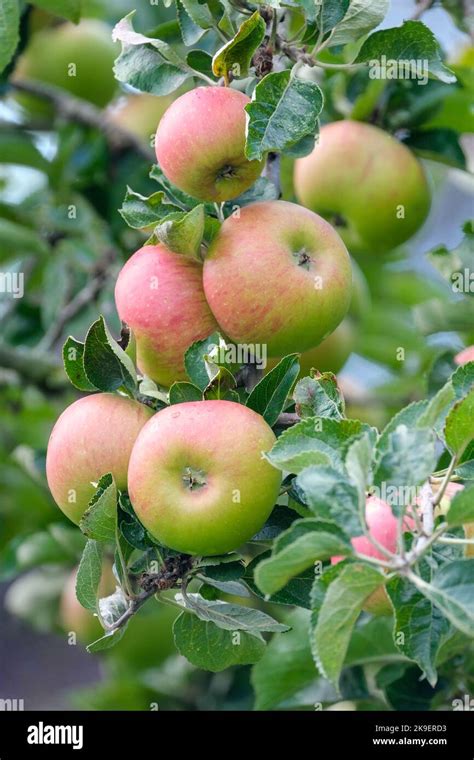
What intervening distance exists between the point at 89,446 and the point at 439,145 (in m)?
0.91

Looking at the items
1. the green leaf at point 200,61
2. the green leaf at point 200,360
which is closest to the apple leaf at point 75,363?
the green leaf at point 200,360

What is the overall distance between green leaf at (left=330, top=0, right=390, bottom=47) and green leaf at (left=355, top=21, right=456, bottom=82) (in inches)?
1.2

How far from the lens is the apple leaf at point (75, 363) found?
1.03m

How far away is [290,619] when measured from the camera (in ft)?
5.08

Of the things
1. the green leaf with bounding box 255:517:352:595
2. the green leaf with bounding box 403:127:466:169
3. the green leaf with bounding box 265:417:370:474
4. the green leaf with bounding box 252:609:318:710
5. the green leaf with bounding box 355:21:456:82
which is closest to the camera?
the green leaf with bounding box 255:517:352:595

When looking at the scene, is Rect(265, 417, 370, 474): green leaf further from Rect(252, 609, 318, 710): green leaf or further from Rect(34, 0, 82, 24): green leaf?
Rect(34, 0, 82, 24): green leaf

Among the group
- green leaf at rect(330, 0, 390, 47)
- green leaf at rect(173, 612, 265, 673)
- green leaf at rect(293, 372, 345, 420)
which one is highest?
green leaf at rect(330, 0, 390, 47)

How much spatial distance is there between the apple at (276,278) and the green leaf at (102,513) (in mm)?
209

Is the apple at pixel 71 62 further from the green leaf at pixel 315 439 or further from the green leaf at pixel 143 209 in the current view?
the green leaf at pixel 315 439

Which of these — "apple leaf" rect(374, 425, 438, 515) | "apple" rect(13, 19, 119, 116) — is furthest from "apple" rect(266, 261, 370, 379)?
"apple" rect(13, 19, 119, 116)

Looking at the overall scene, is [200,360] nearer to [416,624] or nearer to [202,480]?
[202,480]

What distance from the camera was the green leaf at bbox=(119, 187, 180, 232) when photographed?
1078 millimetres

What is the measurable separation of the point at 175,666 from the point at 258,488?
135cm
